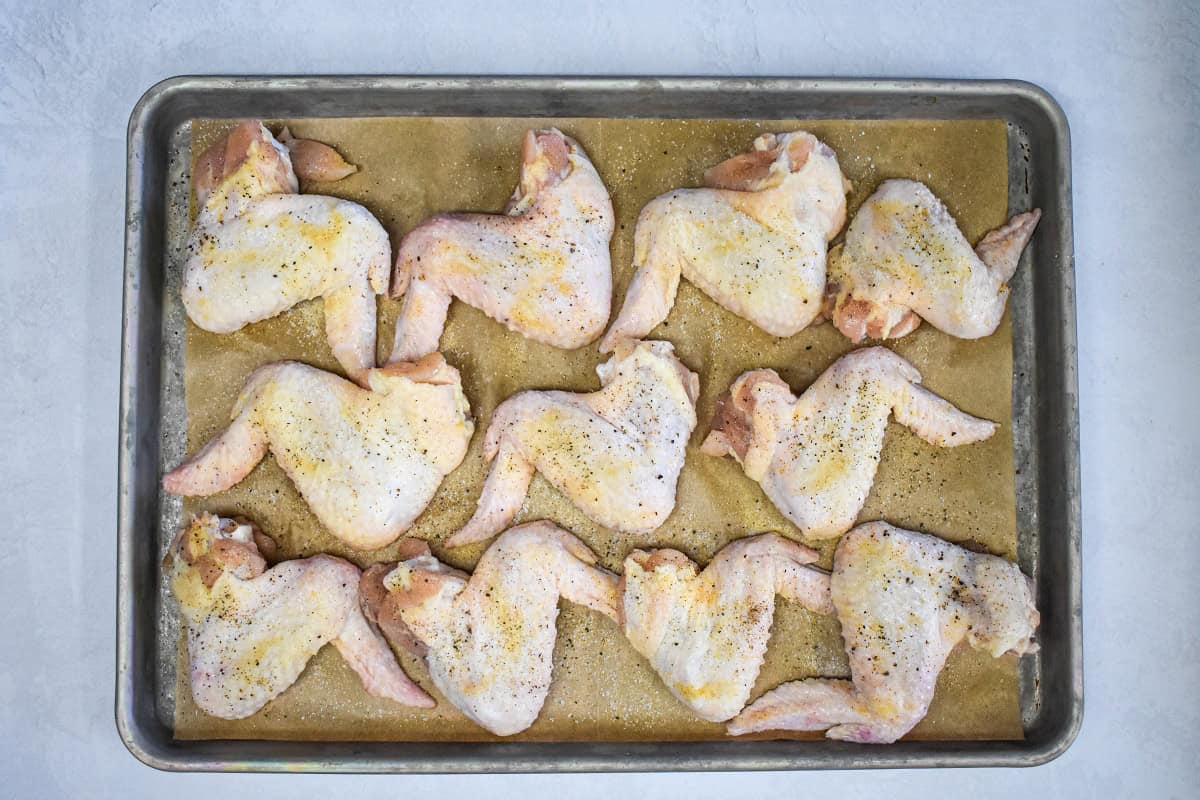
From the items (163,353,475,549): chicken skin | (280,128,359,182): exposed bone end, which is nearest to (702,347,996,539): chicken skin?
(163,353,475,549): chicken skin

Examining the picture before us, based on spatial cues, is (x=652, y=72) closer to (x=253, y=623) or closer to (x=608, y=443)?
(x=608, y=443)

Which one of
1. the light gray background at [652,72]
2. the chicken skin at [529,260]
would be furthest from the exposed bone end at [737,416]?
the light gray background at [652,72]

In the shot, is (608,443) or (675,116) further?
(675,116)

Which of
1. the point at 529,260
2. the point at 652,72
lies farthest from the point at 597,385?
the point at 652,72

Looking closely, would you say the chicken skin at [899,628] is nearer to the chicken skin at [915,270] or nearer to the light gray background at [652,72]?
the light gray background at [652,72]

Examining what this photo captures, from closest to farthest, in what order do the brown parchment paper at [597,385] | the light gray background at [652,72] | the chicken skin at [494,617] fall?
the chicken skin at [494,617] < the brown parchment paper at [597,385] < the light gray background at [652,72]
